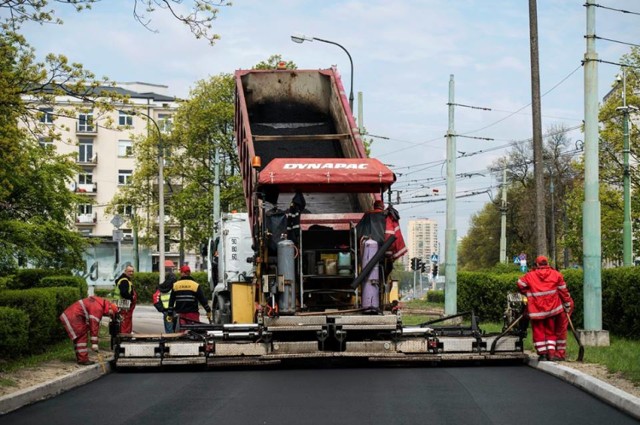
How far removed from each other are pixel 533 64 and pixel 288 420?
15.0m

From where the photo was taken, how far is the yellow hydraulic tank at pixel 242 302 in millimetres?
19047

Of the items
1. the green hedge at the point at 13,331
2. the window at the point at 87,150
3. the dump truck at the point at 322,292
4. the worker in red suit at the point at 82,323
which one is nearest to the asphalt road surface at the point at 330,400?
the dump truck at the point at 322,292

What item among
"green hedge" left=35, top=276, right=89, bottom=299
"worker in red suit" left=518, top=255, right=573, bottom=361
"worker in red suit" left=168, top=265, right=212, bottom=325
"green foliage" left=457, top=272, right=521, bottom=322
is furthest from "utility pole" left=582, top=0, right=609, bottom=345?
"green hedge" left=35, top=276, right=89, bottom=299

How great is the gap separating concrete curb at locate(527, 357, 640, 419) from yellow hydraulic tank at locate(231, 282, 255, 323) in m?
5.67

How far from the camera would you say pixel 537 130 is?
898 inches

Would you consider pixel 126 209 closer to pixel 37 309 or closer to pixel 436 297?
pixel 436 297

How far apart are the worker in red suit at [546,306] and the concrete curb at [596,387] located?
0.30 metres

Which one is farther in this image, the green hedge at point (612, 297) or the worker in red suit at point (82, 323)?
the green hedge at point (612, 297)

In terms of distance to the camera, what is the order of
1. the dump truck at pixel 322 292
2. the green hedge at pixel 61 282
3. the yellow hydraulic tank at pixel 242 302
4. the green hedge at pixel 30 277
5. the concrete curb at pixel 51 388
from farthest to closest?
the green hedge at pixel 30 277 < the green hedge at pixel 61 282 < the yellow hydraulic tank at pixel 242 302 < the dump truck at pixel 322 292 < the concrete curb at pixel 51 388

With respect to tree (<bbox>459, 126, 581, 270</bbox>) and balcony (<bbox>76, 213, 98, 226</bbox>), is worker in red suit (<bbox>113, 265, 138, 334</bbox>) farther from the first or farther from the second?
balcony (<bbox>76, 213, 98, 226</bbox>)

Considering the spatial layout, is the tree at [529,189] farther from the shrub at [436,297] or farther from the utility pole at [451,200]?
the utility pole at [451,200]

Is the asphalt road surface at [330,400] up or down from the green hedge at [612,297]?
down

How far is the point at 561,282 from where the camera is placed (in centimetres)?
1578

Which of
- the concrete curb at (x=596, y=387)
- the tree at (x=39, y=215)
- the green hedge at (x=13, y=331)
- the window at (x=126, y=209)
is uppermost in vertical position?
the window at (x=126, y=209)
